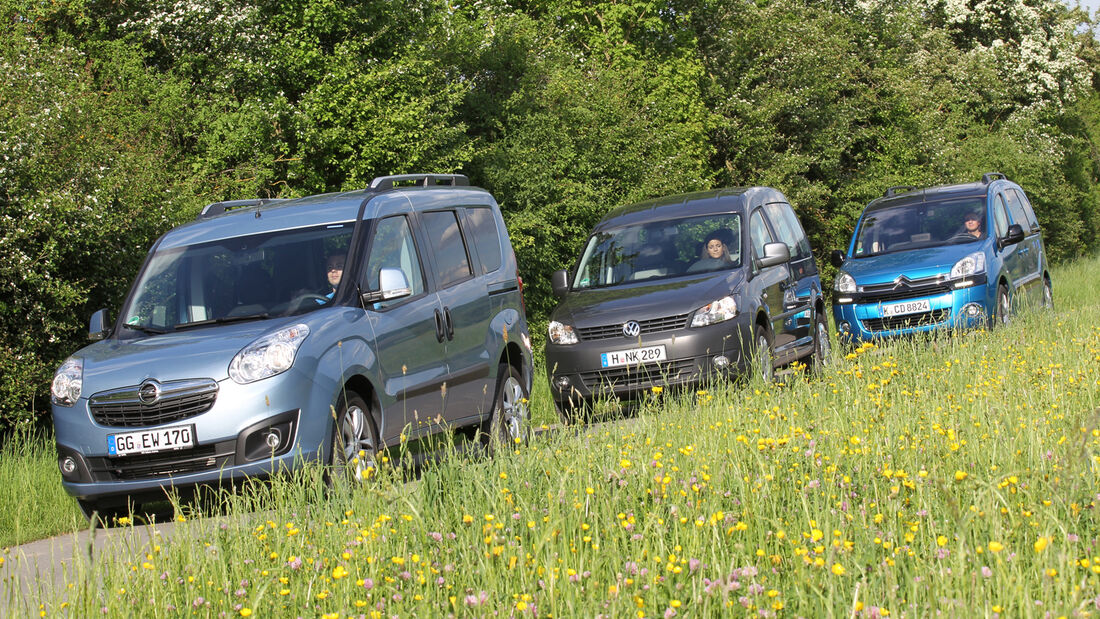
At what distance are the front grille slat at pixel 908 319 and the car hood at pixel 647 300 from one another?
3.67m

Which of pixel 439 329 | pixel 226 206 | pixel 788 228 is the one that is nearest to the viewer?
pixel 439 329

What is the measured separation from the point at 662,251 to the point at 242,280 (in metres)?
5.12

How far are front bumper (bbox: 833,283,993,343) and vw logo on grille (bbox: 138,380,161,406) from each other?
8654 mm

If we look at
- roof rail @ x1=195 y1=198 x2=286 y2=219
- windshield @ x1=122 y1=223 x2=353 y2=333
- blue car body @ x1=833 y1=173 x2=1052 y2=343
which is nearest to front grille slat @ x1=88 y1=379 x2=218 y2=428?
windshield @ x1=122 y1=223 x2=353 y2=333

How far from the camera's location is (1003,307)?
14.6 metres

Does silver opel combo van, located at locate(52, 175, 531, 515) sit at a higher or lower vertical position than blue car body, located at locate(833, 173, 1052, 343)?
higher

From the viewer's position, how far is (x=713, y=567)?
14.0ft

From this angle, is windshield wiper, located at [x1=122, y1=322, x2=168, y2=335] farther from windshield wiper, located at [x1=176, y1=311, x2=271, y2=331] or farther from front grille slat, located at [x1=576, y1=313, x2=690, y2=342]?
front grille slat, located at [x1=576, y1=313, x2=690, y2=342]

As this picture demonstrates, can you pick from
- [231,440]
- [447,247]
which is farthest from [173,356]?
[447,247]

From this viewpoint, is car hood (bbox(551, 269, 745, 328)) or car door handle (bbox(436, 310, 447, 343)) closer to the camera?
car door handle (bbox(436, 310, 447, 343))

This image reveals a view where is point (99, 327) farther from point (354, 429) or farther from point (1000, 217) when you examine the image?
point (1000, 217)

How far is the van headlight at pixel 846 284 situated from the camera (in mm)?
14961

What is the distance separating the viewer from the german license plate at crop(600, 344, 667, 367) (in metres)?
10.8

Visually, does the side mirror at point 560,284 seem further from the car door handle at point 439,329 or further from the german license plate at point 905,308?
the german license plate at point 905,308
